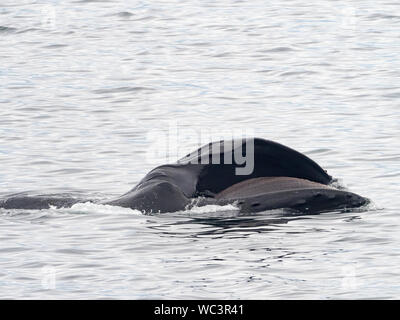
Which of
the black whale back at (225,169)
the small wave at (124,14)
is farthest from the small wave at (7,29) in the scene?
the black whale back at (225,169)

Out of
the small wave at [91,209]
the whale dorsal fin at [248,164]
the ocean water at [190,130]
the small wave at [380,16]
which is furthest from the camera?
the small wave at [380,16]

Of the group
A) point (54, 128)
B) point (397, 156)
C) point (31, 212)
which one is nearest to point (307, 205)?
point (31, 212)

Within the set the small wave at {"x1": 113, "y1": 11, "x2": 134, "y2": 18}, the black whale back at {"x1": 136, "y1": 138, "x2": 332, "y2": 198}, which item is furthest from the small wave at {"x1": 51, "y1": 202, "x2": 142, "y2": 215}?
the small wave at {"x1": 113, "y1": 11, "x2": 134, "y2": 18}

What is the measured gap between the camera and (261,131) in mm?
23984

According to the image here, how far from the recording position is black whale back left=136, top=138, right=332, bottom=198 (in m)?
15.7

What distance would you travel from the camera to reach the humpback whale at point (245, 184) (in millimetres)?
15695

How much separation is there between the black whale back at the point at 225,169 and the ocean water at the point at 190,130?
343mm

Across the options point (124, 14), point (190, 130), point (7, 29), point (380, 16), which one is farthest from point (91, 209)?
point (124, 14)

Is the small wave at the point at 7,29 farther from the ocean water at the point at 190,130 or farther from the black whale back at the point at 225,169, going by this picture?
the black whale back at the point at 225,169

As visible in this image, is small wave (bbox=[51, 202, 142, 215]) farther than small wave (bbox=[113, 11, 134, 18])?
No

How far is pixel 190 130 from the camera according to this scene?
24625 mm

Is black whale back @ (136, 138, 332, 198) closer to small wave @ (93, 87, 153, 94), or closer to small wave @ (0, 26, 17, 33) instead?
small wave @ (93, 87, 153, 94)

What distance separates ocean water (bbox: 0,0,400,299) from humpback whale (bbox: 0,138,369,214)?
0.19 meters

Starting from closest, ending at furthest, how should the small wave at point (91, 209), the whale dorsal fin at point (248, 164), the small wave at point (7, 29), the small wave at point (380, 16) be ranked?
the whale dorsal fin at point (248, 164) → the small wave at point (91, 209) → the small wave at point (380, 16) → the small wave at point (7, 29)
